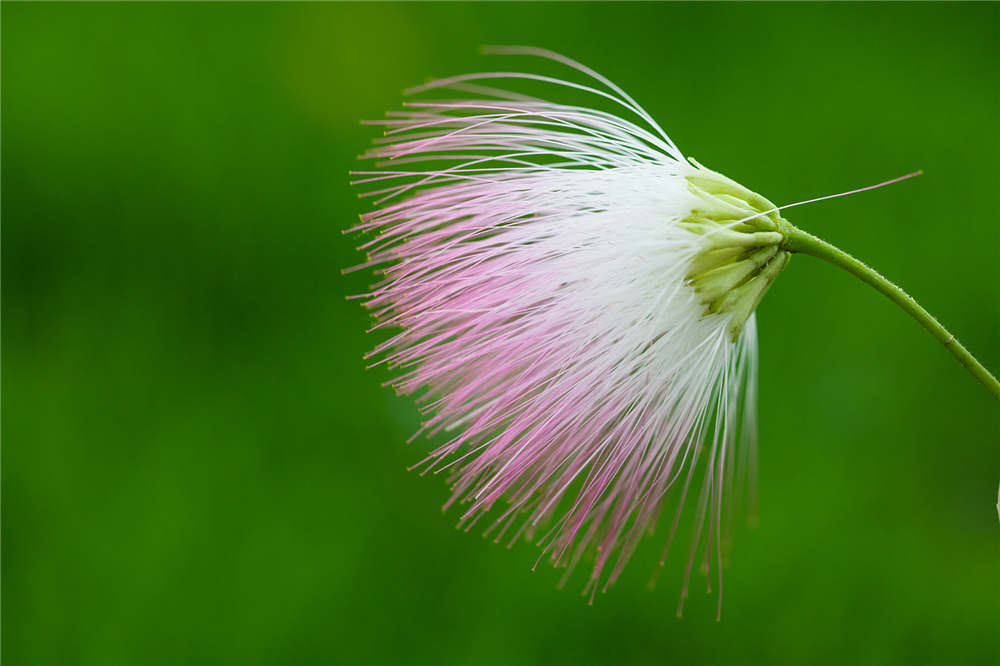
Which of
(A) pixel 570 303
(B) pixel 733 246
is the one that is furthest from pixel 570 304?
(B) pixel 733 246

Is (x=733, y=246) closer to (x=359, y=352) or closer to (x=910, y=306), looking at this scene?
(x=910, y=306)

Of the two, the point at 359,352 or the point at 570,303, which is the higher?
the point at 359,352

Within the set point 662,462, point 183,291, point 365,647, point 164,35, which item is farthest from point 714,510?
point 164,35

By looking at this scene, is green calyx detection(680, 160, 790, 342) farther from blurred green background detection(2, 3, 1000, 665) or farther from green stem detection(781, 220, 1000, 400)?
blurred green background detection(2, 3, 1000, 665)

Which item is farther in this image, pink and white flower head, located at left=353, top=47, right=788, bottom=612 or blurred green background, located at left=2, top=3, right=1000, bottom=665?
blurred green background, located at left=2, top=3, right=1000, bottom=665

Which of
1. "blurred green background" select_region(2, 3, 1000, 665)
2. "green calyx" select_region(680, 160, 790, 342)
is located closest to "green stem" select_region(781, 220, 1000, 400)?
"green calyx" select_region(680, 160, 790, 342)

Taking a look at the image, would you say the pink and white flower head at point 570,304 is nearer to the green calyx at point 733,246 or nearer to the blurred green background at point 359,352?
the green calyx at point 733,246
